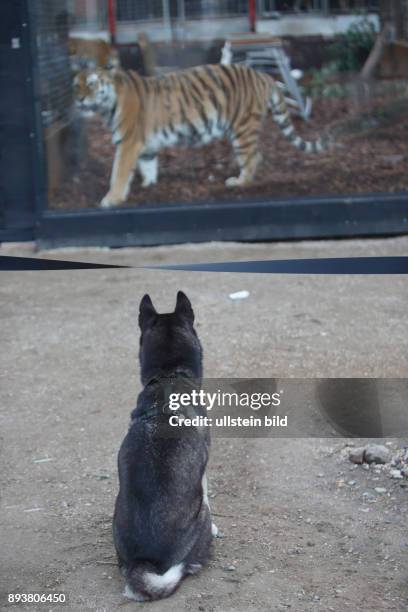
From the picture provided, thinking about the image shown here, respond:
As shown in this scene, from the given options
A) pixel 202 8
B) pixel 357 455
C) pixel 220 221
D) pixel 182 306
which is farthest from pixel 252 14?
pixel 182 306

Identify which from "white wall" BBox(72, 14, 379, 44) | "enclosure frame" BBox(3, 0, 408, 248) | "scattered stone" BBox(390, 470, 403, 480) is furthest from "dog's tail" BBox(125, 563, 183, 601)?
"white wall" BBox(72, 14, 379, 44)

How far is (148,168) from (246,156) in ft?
3.43

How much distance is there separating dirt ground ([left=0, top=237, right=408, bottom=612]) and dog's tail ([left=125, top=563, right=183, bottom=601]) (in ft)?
0.15

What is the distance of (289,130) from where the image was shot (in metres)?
9.73

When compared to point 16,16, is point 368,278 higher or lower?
lower

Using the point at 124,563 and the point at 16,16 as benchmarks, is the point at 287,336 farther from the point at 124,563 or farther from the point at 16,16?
the point at 16,16

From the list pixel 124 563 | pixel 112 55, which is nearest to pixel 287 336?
pixel 124 563

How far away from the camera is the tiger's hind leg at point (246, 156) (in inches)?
381

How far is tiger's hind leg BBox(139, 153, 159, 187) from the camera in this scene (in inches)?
381

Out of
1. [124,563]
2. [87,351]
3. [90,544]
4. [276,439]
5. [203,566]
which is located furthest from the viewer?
[87,351]

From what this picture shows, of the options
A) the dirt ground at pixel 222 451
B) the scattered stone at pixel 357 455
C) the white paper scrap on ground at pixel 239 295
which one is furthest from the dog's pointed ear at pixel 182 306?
the white paper scrap on ground at pixel 239 295

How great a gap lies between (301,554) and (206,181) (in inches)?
234

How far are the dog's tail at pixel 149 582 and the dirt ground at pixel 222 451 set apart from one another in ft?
0.15

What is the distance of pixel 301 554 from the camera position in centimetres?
425
